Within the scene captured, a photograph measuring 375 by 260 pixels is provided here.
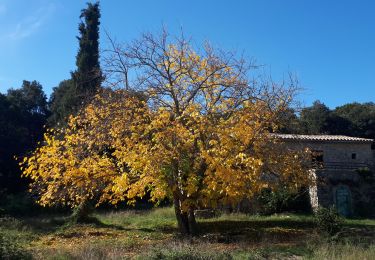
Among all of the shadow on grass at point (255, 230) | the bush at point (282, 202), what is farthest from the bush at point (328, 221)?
the bush at point (282, 202)

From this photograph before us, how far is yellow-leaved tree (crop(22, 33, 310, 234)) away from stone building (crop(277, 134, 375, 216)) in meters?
11.0

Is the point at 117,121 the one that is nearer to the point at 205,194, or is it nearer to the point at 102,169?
the point at 102,169

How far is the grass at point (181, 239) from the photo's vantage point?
9656 mm

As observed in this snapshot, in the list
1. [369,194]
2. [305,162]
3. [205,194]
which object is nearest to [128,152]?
[205,194]

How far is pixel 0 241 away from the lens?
8680 millimetres

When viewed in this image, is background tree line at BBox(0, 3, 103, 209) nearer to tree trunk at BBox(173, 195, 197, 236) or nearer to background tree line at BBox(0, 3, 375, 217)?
background tree line at BBox(0, 3, 375, 217)

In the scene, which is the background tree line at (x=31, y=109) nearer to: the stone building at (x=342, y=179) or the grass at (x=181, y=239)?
the grass at (x=181, y=239)

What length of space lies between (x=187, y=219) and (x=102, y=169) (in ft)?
14.1

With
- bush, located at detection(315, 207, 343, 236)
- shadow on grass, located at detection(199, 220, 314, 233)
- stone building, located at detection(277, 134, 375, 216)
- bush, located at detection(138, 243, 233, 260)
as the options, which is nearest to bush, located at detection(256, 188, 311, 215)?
stone building, located at detection(277, 134, 375, 216)

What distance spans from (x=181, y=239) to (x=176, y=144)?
3253mm

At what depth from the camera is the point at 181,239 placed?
1434 cm

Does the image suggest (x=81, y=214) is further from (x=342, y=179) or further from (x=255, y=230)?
(x=342, y=179)

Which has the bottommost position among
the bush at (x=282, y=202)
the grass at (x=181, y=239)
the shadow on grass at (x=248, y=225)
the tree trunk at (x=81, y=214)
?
the grass at (x=181, y=239)

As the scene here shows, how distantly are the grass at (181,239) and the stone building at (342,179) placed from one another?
3.11m
